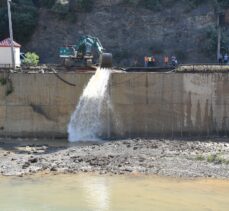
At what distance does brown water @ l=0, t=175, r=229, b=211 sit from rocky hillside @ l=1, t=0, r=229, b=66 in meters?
29.6

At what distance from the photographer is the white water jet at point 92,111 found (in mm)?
32625

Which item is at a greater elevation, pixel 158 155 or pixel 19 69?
pixel 19 69

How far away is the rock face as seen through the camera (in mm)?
51969

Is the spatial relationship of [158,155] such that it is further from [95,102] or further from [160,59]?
[160,59]

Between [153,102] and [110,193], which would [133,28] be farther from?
[110,193]

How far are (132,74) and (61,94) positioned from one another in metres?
4.45

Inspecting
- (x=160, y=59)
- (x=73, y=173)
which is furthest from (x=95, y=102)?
(x=160, y=59)

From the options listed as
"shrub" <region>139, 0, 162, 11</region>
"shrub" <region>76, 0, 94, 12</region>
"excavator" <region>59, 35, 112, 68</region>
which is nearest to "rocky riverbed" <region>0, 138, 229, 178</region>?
"excavator" <region>59, 35, 112, 68</region>

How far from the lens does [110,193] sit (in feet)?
67.1

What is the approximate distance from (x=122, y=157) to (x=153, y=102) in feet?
23.5

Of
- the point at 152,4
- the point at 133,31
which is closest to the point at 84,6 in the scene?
the point at 133,31

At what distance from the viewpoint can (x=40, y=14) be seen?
57.7m

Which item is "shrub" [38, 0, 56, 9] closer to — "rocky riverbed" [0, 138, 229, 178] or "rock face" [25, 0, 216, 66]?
"rock face" [25, 0, 216, 66]

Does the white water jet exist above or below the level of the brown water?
above
